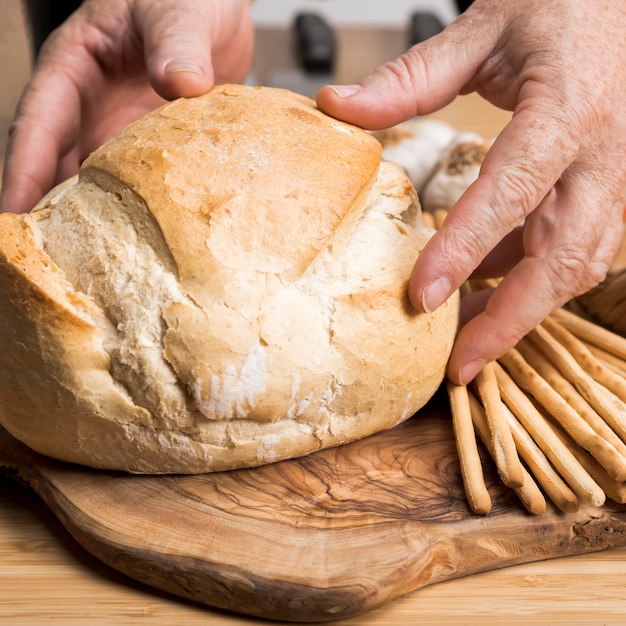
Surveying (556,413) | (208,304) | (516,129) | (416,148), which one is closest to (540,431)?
(556,413)

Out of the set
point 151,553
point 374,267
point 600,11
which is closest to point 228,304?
point 374,267

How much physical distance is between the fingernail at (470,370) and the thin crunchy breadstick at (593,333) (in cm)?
34

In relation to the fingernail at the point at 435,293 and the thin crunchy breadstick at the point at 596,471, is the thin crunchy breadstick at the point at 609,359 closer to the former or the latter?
the thin crunchy breadstick at the point at 596,471

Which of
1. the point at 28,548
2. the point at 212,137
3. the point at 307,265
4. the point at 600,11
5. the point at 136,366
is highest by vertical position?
the point at 600,11

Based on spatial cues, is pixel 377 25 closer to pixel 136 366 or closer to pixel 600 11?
pixel 600 11

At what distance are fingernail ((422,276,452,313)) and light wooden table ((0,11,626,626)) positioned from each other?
0.48 metres

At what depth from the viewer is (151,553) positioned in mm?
1254

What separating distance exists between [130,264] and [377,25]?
364 cm

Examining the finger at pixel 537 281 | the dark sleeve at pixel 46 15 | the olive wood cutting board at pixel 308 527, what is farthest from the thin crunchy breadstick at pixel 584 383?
the dark sleeve at pixel 46 15

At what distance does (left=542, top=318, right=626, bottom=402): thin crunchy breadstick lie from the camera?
163 cm

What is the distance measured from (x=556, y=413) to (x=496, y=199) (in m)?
0.44

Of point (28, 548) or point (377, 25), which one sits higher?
point (377, 25)

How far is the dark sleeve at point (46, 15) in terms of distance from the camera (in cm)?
279

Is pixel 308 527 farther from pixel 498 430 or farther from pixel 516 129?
pixel 516 129
